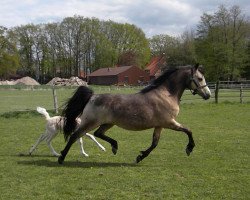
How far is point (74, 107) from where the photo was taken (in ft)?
28.8

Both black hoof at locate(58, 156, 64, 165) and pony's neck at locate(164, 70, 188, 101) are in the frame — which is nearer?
black hoof at locate(58, 156, 64, 165)

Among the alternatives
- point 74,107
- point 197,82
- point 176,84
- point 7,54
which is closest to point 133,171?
point 74,107

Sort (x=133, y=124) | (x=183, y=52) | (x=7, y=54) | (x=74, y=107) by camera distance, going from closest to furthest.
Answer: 1. (x=133, y=124)
2. (x=74, y=107)
3. (x=183, y=52)
4. (x=7, y=54)

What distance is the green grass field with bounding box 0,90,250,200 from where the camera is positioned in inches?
241

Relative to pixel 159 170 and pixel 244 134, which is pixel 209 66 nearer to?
pixel 244 134

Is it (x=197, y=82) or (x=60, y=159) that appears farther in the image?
(x=197, y=82)

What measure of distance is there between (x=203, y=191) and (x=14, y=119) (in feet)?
48.6

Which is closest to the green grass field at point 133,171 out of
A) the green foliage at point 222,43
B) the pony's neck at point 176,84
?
the pony's neck at point 176,84

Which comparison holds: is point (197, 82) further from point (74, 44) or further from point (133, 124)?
point (74, 44)

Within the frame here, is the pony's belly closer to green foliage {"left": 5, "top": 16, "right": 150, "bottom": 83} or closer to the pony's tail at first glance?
the pony's tail

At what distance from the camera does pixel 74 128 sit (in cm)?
878

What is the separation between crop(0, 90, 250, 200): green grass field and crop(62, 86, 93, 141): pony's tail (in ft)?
2.57

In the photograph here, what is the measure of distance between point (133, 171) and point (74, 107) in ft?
6.95

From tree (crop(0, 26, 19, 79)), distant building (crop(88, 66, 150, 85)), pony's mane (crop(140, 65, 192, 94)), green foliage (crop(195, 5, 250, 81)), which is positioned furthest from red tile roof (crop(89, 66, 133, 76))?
pony's mane (crop(140, 65, 192, 94))
